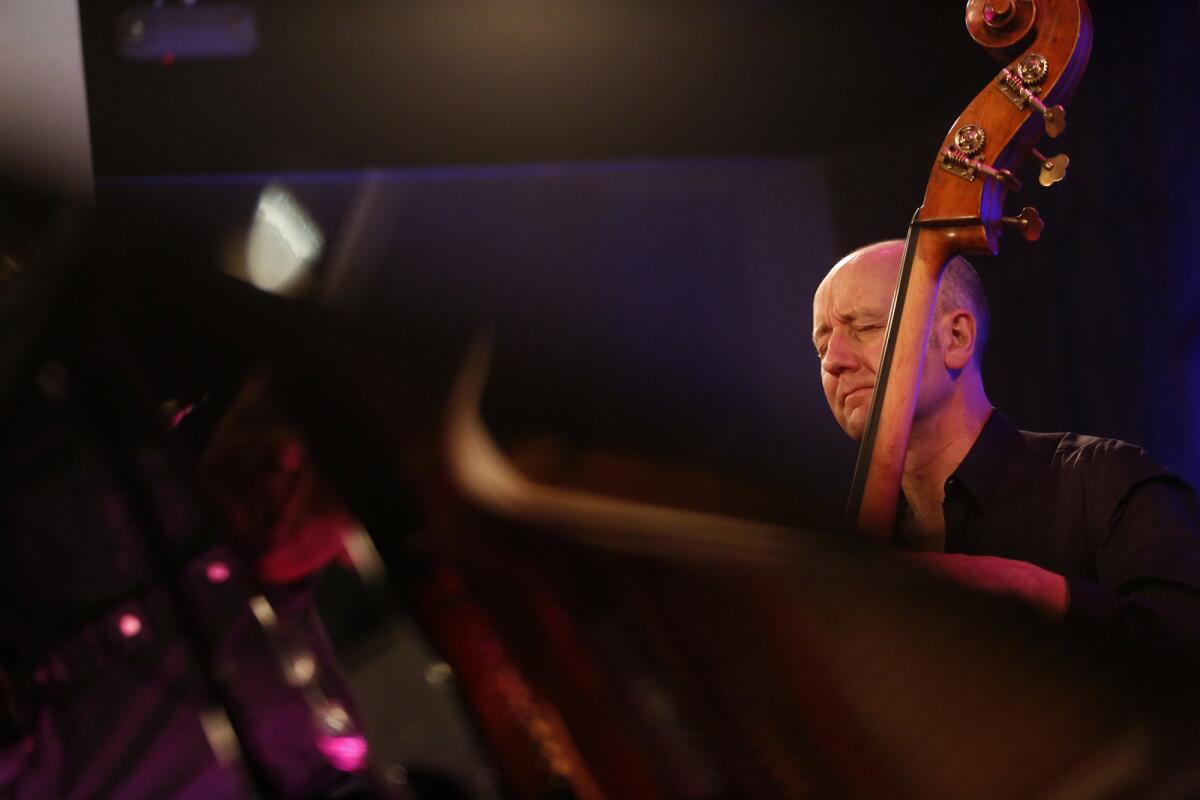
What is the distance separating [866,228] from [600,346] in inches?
23.8

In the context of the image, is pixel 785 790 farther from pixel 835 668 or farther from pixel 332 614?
pixel 332 614

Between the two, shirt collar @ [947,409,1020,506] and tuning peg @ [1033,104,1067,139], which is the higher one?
tuning peg @ [1033,104,1067,139]

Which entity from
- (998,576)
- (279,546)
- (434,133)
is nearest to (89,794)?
(279,546)

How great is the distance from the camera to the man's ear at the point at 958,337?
4.26 ft

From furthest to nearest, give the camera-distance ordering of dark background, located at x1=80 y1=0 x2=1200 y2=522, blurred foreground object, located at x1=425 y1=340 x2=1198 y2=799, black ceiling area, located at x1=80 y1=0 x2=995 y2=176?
black ceiling area, located at x1=80 y1=0 x2=995 y2=176, dark background, located at x1=80 y1=0 x2=1200 y2=522, blurred foreground object, located at x1=425 y1=340 x2=1198 y2=799

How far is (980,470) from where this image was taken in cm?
137

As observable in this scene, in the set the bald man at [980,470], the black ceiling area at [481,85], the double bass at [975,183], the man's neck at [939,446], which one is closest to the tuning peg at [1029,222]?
Answer: the double bass at [975,183]

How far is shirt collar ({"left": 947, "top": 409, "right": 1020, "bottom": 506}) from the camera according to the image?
4.47ft

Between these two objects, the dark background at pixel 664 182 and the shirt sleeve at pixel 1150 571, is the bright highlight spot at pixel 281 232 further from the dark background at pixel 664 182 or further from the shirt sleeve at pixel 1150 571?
the shirt sleeve at pixel 1150 571

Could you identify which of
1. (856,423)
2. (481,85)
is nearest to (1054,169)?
(856,423)

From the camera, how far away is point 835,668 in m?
0.56

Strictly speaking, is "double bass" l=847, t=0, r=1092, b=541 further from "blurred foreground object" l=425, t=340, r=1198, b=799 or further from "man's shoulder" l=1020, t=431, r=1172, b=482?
"blurred foreground object" l=425, t=340, r=1198, b=799

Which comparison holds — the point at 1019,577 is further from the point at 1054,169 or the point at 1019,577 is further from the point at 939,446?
the point at 1054,169

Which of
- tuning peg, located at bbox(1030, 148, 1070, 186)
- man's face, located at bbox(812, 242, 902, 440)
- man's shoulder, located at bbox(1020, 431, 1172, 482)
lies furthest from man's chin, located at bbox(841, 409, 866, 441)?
tuning peg, located at bbox(1030, 148, 1070, 186)
